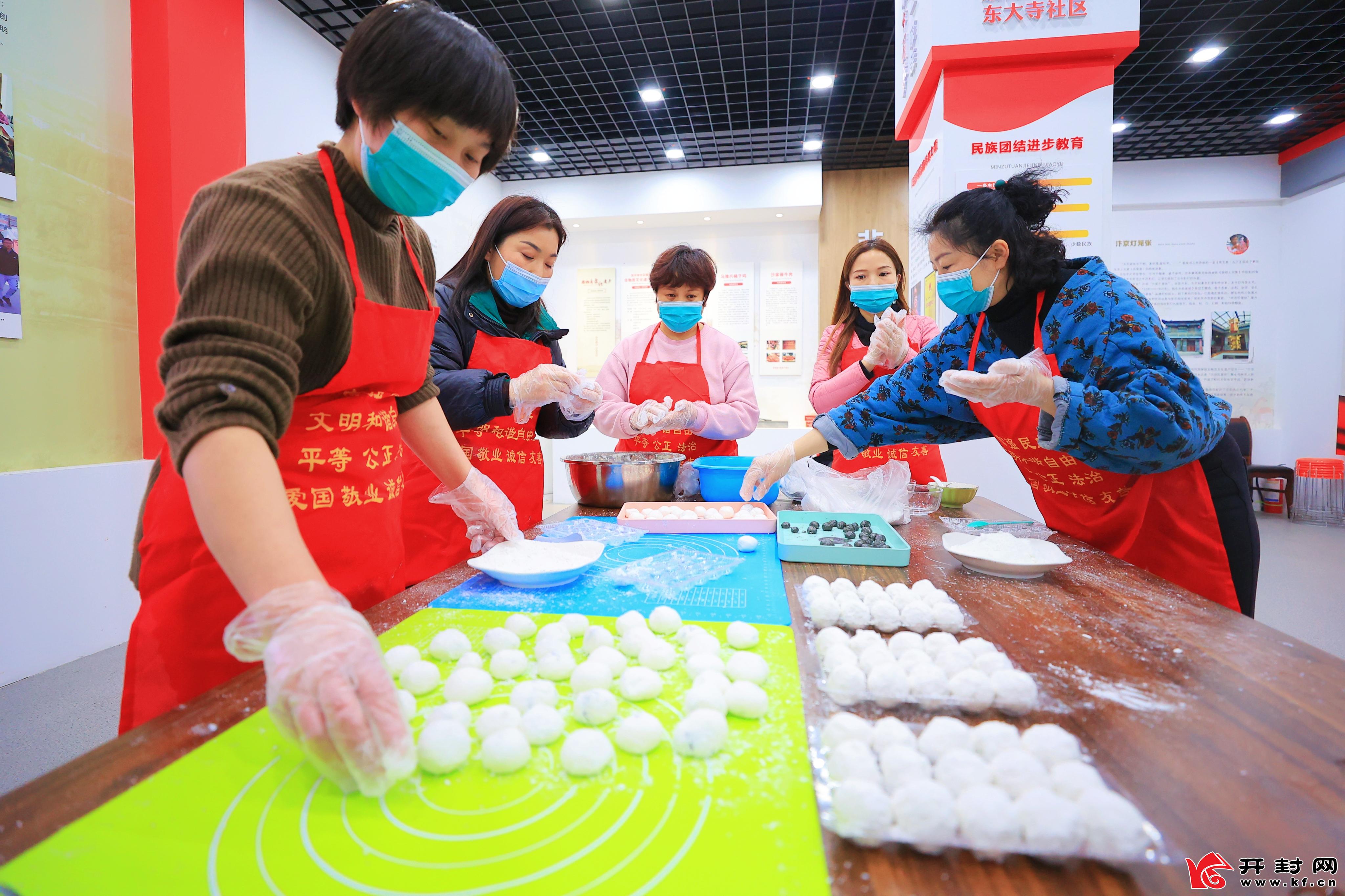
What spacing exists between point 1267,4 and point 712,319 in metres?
4.21

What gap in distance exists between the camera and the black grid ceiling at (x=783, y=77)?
3.44m

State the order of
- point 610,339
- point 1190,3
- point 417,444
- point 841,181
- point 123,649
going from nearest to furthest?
point 417,444
point 123,649
point 1190,3
point 841,181
point 610,339

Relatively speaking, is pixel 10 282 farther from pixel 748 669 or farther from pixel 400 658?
pixel 748 669

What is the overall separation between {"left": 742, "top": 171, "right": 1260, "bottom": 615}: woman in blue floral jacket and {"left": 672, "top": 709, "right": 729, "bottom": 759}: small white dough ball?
98 cm

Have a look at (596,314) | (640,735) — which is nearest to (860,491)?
(640,735)

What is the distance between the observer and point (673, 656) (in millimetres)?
869

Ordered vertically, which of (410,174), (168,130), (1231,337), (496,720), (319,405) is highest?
(168,130)

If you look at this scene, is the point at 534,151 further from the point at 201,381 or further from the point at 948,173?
the point at 201,381

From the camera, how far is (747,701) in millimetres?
713

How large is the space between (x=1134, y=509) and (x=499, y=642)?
4.68 ft

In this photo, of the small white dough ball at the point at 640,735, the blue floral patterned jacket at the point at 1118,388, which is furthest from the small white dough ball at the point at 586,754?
the blue floral patterned jacket at the point at 1118,388

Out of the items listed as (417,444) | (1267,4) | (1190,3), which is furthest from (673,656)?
(1267,4)

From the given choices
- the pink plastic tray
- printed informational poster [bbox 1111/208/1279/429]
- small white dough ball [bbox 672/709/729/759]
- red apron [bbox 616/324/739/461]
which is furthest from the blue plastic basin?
printed informational poster [bbox 1111/208/1279/429]

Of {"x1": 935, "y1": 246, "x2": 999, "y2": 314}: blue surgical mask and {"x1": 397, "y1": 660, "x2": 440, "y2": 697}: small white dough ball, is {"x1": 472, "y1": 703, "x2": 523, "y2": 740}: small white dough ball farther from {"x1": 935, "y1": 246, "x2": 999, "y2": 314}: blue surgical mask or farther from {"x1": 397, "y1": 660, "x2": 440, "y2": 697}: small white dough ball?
{"x1": 935, "y1": 246, "x2": 999, "y2": 314}: blue surgical mask
